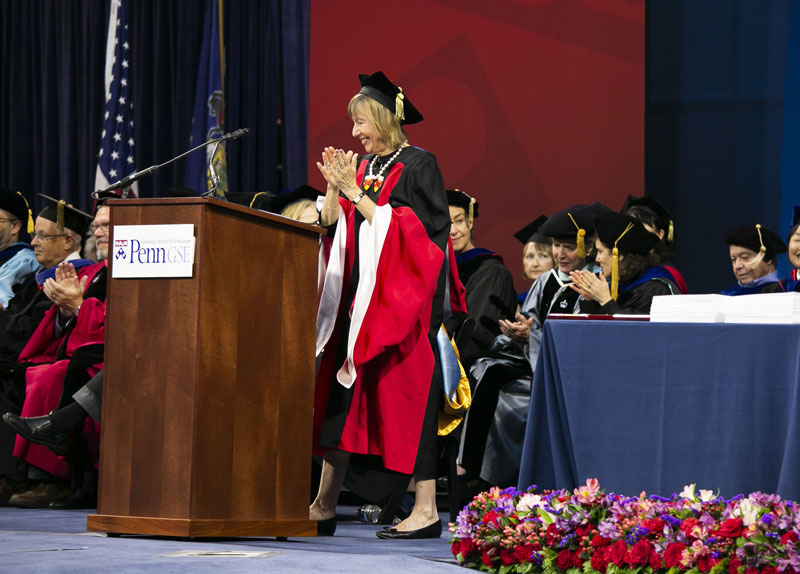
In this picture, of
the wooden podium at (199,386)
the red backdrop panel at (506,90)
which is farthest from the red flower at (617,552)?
the red backdrop panel at (506,90)

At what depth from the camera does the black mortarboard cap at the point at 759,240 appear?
5516 mm

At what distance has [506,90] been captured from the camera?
675cm

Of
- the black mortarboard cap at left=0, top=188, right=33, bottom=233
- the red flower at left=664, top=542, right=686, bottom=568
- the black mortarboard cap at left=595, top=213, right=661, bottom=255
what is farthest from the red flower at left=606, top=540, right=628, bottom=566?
the black mortarboard cap at left=0, top=188, right=33, bottom=233

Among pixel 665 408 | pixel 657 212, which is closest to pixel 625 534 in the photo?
pixel 665 408

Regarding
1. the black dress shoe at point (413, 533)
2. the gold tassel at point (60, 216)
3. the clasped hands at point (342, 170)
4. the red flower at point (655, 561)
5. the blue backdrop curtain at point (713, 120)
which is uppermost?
the blue backdrop curtain at point (713, 120)

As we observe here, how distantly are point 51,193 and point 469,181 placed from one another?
3342 millimetres

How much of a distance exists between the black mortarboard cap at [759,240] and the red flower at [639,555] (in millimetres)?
3109

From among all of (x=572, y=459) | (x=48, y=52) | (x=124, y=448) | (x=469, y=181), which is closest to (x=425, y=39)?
(x=469, y=181)

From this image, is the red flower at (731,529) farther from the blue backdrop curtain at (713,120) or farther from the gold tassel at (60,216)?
the gold tassel at (60,216)

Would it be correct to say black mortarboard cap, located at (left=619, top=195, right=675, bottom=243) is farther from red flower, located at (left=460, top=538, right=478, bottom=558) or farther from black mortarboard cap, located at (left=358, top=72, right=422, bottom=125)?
red flower, located at (left=460, top=538, right=478, bottom=558)

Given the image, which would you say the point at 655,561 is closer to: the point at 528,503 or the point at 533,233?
the point at 528,503

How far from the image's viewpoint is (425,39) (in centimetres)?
696

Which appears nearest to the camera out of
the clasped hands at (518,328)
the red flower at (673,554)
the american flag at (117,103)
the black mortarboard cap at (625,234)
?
the red flower at (673,554)

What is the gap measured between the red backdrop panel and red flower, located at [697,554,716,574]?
3.97 metres
